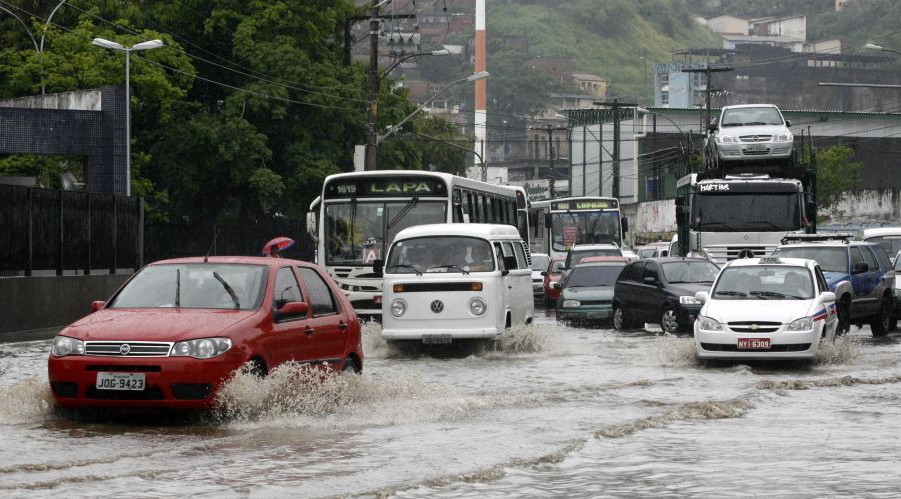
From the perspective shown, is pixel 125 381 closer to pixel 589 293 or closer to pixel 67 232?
pixel 67 232

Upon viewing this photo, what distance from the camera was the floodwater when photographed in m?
9.91

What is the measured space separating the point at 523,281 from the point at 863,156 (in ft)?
272

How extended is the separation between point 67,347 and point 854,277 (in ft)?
61.0

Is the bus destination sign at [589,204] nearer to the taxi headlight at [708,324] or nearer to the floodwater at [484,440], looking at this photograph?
the taxi headlight at [708,324]

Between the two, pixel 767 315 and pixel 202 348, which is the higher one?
pixel 202 348

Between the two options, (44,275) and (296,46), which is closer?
(44,275)

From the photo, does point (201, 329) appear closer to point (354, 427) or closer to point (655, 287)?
point (354, 427)

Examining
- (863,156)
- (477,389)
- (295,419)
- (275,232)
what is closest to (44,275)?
(477,389)

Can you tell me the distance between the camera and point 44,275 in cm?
3025

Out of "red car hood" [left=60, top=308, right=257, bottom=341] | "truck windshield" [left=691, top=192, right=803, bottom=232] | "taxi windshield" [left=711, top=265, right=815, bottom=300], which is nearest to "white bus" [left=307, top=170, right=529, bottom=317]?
"taxi windshield" [left=711, top=265, right=815, bottom=300]

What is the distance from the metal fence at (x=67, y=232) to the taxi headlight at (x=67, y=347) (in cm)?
1612

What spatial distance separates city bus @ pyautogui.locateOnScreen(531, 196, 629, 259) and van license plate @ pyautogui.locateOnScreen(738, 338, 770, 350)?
33.9 m

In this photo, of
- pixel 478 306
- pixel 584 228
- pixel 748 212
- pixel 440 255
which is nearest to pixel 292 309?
pixel 478 306

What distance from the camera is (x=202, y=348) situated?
40.8 ft
